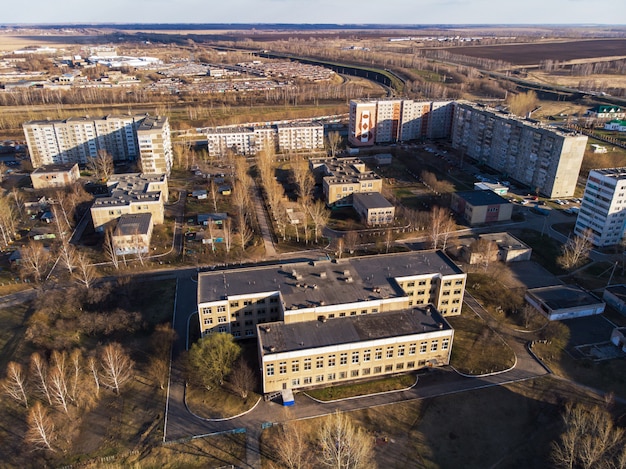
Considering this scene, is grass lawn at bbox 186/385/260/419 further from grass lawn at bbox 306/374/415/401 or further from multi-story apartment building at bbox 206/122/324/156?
multi-story apartment building at bbox 206/122/324/156

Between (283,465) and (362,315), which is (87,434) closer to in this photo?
(283,465)

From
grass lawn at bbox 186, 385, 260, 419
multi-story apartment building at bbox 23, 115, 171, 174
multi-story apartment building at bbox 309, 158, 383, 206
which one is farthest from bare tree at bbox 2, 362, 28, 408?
multi-story apartment building at bbox 23, 115, 171, 174

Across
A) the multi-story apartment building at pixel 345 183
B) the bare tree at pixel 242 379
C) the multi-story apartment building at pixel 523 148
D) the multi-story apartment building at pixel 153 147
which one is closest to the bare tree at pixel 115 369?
the bare tree at pixel 242 379

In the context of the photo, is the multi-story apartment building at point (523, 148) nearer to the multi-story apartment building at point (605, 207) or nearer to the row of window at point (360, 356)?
the multi-story apartment building at point (605, 207)

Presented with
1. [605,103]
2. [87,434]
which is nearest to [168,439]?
[87,434]

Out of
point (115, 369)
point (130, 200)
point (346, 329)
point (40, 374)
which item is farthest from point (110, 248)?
point (346, 329)
